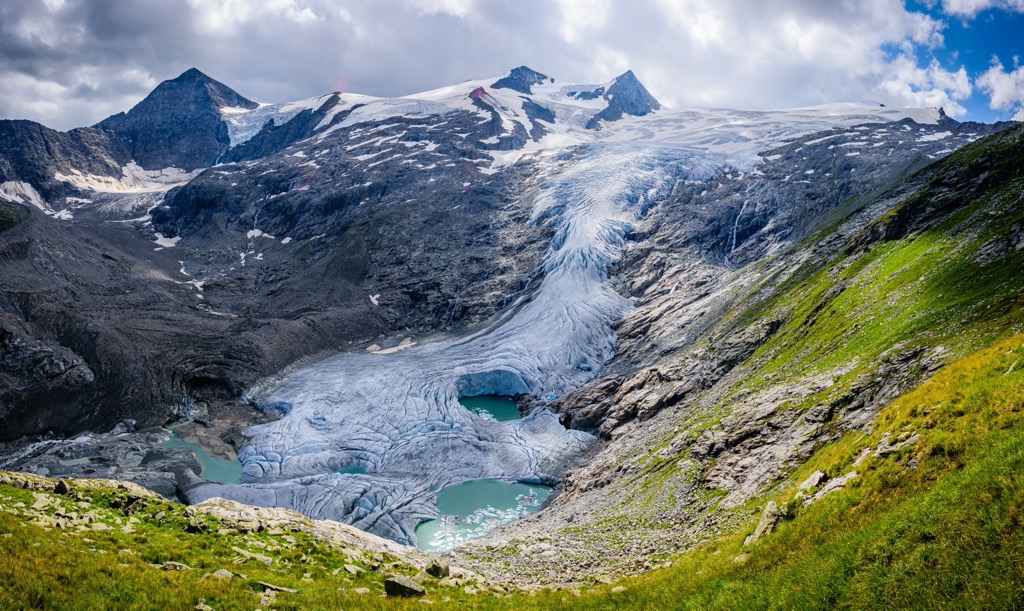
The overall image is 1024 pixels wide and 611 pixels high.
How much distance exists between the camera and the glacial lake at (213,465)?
58.0 metres

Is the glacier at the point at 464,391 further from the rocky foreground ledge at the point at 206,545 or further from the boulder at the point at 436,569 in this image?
the boulder at the point at 436,569

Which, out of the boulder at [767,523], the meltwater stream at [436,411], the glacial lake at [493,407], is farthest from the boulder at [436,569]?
the glacial lake at [493,407]

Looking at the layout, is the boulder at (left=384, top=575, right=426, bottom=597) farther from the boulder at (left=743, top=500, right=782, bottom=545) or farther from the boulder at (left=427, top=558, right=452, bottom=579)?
the boulder at (left=743, top=500, right=782, bottom=545)

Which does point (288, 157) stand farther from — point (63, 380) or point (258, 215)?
point (63, 380)

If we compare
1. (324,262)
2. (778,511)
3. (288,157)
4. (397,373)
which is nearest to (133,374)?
(397,373)

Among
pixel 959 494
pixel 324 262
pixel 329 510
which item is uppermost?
pixel 324 262

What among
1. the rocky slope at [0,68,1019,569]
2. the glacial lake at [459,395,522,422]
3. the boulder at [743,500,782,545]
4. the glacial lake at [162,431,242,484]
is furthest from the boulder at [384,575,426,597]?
the glacial lake at [459,395,522,422]

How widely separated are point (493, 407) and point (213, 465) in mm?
34386

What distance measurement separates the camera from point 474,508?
5288cm

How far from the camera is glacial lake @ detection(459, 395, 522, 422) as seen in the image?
75125 millimetres

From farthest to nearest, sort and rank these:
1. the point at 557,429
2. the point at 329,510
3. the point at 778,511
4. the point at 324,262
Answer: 1. the point at 324,262
2. the point at 557,429
3. the point at 329,510
4. the point at 778,511

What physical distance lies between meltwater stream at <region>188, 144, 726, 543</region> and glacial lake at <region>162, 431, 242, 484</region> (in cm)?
122

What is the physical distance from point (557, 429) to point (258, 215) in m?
123

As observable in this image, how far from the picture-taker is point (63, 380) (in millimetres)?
68250
